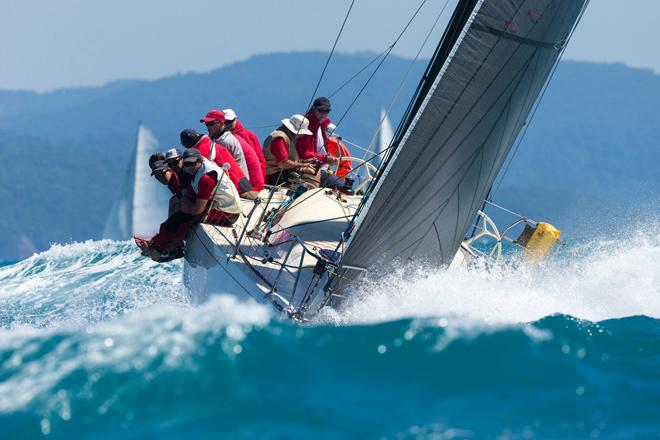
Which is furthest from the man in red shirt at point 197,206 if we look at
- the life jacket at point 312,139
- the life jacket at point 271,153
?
the life jacket at point 312,139

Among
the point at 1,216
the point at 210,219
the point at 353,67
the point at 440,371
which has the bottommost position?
the point at 1,216

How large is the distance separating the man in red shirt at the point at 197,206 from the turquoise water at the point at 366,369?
1093mm

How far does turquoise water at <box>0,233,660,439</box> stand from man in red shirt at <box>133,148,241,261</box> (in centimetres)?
109

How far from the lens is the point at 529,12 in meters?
7.72

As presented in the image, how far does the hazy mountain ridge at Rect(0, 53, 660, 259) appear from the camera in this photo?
75.9 m

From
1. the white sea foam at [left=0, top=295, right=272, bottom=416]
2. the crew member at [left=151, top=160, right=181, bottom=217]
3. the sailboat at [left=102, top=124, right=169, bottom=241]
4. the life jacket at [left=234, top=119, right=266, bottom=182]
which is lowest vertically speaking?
the sailboat at [left=102, top=124, right=169, bottom=241]

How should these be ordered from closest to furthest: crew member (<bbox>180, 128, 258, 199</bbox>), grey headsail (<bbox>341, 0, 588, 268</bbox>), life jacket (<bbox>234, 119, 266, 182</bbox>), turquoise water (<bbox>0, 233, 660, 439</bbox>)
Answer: turquoise water (<bbox>0, 233, 660, 439</bbox>), grey headsail (<bbox>341, 0, 588, 268</bbox>), crew member (<bbox>180, 128, 258, 199</bbox>), life jacket (<bbox>234, 119, 266, 182</bbox>)

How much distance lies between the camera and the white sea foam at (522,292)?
26.0ft

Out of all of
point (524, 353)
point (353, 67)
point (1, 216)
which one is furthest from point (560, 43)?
point (353, 67)

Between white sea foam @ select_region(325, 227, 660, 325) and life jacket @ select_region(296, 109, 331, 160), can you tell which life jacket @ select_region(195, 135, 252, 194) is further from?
white sea foam @ select_region(325, 227, 660, 325)

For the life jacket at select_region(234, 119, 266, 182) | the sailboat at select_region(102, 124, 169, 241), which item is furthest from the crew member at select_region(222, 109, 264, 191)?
the sailboat at select_region(102, 124, 169, 241)

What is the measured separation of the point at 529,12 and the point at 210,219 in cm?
347

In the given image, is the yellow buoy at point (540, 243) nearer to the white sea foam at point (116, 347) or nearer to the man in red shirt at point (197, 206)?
the man in red shirt at point (197, 206)

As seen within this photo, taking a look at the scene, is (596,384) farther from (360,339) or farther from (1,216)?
(1,216)
